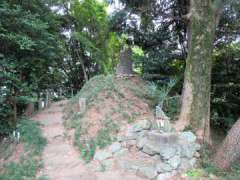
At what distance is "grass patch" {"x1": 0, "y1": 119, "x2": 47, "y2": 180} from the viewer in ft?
15.2

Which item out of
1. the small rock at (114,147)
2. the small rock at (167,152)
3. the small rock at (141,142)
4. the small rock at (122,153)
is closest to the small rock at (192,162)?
the small rock at (167,152)

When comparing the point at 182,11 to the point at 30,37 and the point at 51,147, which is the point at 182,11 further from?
the point at 51,147

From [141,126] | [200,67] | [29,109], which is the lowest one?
[141,126]

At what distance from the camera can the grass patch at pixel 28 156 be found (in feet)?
15.2

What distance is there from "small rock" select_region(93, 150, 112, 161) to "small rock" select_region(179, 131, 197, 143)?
1.50 meters

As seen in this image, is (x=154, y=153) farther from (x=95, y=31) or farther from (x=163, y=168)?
(x=95, y=31)

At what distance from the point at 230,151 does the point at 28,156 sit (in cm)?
416

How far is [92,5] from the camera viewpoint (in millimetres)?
12758

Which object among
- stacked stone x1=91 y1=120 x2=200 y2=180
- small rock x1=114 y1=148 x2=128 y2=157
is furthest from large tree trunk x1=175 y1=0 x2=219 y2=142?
small rock x1=114 y1=148 x2=128 y2=157

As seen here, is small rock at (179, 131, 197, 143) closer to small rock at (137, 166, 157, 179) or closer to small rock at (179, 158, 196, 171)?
small rock at (179, 158, 196, 171)

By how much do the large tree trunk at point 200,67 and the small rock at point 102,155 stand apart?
5.16ft

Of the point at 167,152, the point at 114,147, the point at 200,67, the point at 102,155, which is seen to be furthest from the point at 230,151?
the point at 102,155

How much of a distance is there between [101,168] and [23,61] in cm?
391

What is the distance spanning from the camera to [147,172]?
4.48 meters
